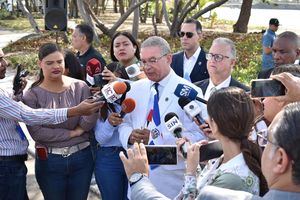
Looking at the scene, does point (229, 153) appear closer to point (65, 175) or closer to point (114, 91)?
point (114, 91)

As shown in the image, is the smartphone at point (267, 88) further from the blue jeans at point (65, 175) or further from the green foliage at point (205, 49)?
the green foliage at point (205, 49)

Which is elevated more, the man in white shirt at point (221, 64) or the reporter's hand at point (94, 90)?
the man in white shirt at point (221, 64)

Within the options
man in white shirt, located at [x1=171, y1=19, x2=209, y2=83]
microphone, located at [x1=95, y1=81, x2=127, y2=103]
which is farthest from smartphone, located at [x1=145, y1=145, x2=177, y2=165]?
man in white shirt, located at [x1=171, y1=19, x2=209, y2=83]

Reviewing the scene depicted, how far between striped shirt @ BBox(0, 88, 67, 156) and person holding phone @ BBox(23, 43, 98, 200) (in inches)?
7.2

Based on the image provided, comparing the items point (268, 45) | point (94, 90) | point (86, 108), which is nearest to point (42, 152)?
point (86, 108)

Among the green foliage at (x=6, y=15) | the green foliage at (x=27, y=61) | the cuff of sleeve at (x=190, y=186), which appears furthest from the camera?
the green foliage at (x=6, y=15)

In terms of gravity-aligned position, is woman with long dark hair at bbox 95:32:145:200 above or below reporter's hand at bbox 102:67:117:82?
below

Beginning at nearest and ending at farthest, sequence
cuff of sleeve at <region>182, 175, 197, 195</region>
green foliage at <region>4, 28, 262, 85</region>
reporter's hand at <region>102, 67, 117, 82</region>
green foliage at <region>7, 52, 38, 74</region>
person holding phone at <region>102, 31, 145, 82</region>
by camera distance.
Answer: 1. cuff of sleeve at <region>182, 175, 197, 195</region>
2. reporter's hand at <region>102, 67, 117, 82</region>
3. person holding phone at <region>102, 31, 145, 82</region>
4. green foliage at <region>4, 28, 262, 85</region>
5. green foliage at <region>7, 52, 38, 74</region>

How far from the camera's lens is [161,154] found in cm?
272

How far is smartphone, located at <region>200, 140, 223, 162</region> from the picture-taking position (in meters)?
2.60

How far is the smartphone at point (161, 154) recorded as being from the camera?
2.70 metres

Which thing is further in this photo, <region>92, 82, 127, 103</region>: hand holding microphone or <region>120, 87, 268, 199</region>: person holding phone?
<region>92, 82, 127, 103</region>: hand holding microphone

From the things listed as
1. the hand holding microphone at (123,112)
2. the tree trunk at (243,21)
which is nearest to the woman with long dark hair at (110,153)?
the hand holding microphone at (123,112)

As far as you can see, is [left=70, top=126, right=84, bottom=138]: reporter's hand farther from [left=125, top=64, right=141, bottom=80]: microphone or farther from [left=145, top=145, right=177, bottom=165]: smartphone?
[left=145, top=145, right=177, bottom=165]: smartphone
